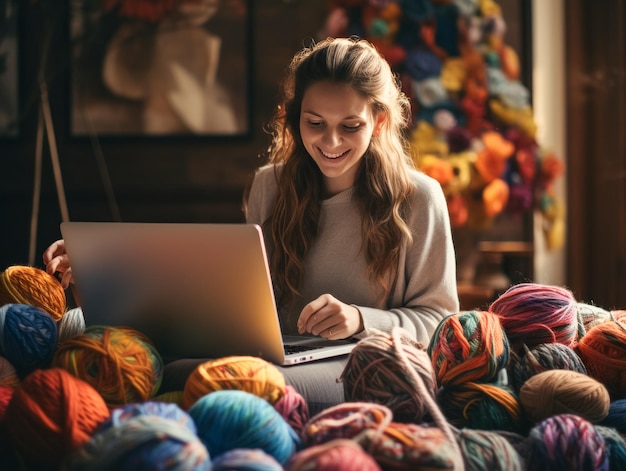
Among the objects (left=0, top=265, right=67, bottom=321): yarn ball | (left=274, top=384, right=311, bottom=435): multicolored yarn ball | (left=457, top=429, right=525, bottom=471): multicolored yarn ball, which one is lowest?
(left=457, top=429, right=525, bottom=471): multicolored yarn ball

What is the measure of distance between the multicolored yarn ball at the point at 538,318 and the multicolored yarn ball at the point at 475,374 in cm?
6

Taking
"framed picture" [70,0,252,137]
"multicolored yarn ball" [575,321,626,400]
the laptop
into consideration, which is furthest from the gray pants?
"framed picture" [70,0,252,137]

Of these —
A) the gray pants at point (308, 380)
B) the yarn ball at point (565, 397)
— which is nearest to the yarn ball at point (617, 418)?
the yarn ball at point (565, 397)

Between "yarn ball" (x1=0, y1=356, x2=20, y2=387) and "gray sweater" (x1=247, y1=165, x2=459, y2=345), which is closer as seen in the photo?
"yarn ball" (x1=0, y1=356, x2=20, y2=387)

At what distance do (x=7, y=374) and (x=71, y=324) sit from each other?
198mm

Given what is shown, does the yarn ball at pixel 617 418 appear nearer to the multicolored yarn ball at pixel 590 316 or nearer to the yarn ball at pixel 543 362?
the yarn ball at pixel 543 362

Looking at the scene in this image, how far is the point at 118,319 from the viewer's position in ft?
4.41

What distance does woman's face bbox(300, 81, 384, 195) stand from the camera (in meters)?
1.60

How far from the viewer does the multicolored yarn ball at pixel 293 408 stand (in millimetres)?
1095

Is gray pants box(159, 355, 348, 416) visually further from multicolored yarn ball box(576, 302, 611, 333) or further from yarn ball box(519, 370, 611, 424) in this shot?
multicolored yarn ball box(576, 302, 611, 333)

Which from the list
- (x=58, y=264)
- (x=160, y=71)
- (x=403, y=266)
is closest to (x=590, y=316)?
(x=403, y=266)

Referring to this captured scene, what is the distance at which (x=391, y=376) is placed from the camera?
1.08 metres

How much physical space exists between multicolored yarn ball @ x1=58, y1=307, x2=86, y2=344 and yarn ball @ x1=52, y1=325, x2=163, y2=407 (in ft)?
0.65

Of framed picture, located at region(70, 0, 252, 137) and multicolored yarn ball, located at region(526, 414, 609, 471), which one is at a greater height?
framed picture, located at region(70, 0, 252, 137)
